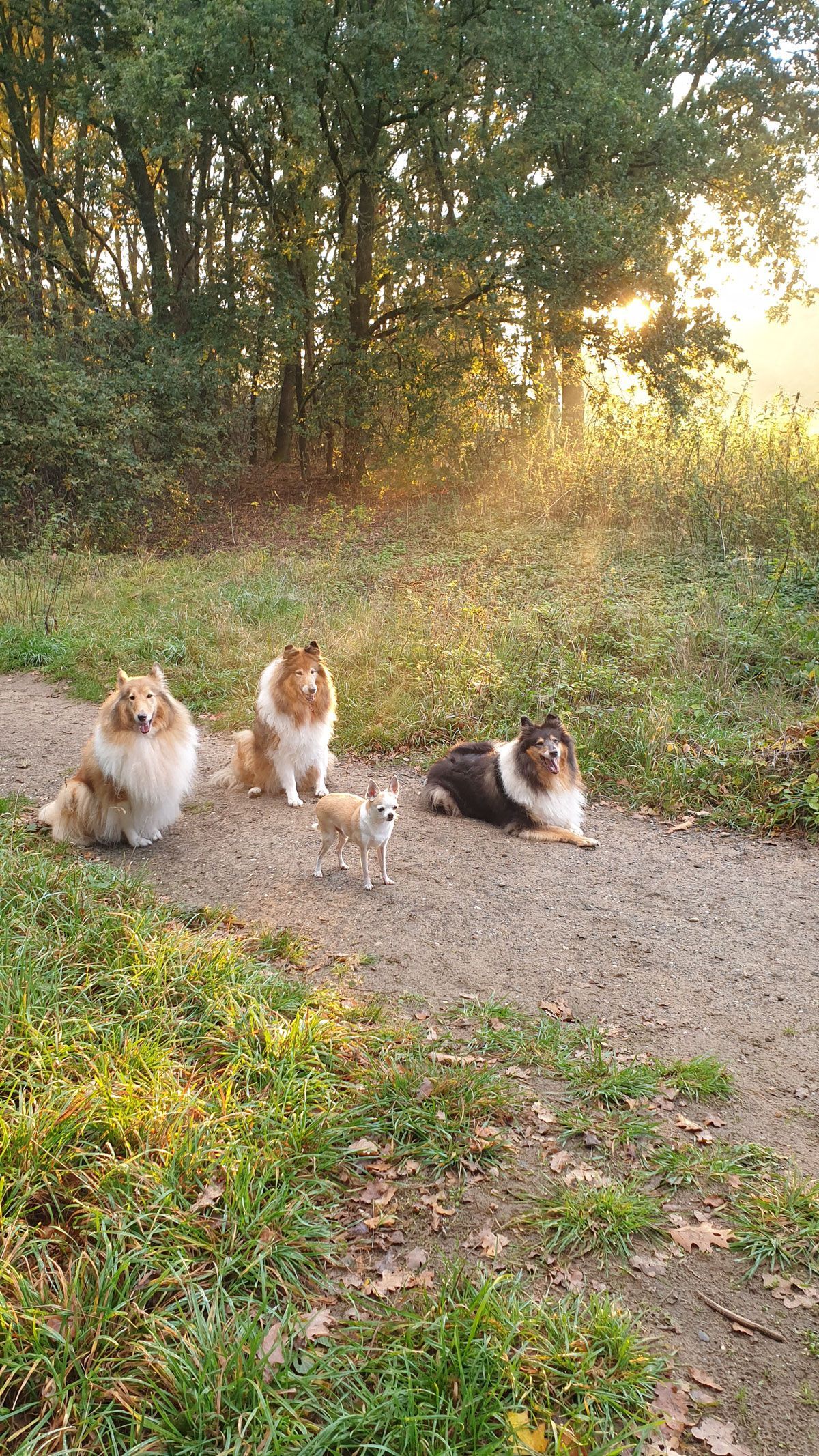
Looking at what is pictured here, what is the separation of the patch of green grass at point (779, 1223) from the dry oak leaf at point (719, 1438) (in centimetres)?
49

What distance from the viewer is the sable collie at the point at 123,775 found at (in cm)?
528

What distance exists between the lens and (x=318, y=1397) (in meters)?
1.99

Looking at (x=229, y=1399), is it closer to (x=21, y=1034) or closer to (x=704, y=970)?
(x=21, y=1034)

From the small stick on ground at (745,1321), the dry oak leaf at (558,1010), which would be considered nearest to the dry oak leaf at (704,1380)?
the small stick on ground at (745,1321)

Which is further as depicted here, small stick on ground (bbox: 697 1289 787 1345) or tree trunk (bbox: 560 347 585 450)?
tree trunk (bbox: 560 347 585 450)

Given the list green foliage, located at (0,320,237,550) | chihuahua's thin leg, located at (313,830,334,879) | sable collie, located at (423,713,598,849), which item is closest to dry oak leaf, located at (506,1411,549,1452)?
chihuahua's thin leg, located at (313,830,334,879)

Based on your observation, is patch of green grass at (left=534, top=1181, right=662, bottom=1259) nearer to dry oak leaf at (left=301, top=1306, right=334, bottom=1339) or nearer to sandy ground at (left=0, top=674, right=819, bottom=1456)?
sandy ground at (left=0, top=674, right=819, bottom=1456)

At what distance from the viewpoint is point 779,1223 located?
8.48ft

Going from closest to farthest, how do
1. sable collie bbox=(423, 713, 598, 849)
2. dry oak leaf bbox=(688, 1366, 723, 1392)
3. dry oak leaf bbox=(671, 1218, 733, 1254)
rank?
dry oak leaf bbox=(688, 1366, 723, 1392) < dry oak leaf bbox=(671, 1218, 733, 1254) < sable collie bbox=(423, 713, 598, 849)

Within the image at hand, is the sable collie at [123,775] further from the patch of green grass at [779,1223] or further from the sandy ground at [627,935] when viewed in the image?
the patch of green grass at [779,1223]

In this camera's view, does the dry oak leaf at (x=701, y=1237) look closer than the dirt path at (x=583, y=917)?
Yes

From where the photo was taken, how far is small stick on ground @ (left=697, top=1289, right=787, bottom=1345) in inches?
89.4

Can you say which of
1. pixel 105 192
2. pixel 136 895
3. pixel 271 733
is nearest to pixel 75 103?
pixel 105 192

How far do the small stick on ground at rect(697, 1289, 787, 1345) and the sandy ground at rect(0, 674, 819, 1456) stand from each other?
0.09 ft
